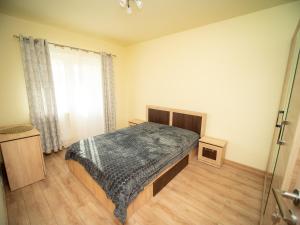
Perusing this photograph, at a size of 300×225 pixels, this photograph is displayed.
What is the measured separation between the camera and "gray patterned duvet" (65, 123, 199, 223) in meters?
1.48

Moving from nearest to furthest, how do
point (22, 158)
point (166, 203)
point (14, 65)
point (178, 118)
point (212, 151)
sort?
1. point (166, 203)
2. point (22, 158)
3. point (14, 65)
4. point (212, 151)
5. point (178, 118)

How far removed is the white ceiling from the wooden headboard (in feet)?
5.73

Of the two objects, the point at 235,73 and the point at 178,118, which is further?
the point at 178,118

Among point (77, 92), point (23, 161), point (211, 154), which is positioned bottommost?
point (211, 154)

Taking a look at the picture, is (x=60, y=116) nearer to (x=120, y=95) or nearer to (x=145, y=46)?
(x=120, y=95)

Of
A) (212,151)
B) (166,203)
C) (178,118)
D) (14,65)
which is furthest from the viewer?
(178,118)

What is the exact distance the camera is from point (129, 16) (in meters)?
2.33

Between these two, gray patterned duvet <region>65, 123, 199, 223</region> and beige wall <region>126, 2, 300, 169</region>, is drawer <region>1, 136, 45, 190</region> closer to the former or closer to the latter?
gray patterned duvet <region>65, 123, 199, 223</region>

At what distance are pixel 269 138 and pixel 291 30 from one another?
160 centimetres

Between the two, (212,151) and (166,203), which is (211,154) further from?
(166,203)

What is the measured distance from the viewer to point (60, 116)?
306 centimetres

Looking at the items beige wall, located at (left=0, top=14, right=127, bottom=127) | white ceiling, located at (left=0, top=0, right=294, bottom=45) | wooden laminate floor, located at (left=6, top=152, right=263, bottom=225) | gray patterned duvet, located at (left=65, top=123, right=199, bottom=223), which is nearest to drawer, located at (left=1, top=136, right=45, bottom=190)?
wooden laminate floor, located at (left=6, top=152, right=263, bottom=225)

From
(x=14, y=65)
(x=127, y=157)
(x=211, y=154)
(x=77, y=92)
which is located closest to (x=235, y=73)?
(x=211, y=154)

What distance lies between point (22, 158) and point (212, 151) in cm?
305
